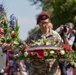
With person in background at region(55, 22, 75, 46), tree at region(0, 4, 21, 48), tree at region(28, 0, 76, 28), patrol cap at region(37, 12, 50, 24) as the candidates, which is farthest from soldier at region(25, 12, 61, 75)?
tree at region(28, 0, 76, 28)

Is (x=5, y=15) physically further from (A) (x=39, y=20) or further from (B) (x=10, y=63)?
(A) (x=39, y=20)

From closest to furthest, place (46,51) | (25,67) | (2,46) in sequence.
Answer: (46,51) < (2,46) < (25,67)

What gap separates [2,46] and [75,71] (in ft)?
13.6

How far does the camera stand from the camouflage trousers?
9922 mm

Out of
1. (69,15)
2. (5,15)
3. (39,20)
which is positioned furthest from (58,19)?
(39,20)

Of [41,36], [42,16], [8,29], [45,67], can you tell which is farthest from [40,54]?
[8,29]

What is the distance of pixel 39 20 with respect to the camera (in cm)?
1026

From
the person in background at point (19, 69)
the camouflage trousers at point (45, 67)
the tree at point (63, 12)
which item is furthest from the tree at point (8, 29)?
the tree at point (63, 12)

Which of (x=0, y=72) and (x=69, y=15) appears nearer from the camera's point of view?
(x=0, y=72)

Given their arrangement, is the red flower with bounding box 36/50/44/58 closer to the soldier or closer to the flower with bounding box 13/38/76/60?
the flower with bounding box 13/38/76/60

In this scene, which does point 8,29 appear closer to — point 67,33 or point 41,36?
point 67,33

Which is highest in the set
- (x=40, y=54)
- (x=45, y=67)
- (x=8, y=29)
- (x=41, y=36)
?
(x=8, y=29)

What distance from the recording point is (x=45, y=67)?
9953 millimetres

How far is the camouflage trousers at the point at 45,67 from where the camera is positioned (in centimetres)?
992
